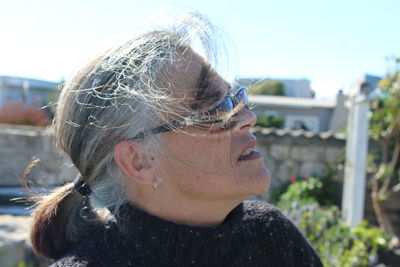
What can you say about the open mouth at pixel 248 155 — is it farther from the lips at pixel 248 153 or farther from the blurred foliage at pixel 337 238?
the blurred foliage at pixel 337 238

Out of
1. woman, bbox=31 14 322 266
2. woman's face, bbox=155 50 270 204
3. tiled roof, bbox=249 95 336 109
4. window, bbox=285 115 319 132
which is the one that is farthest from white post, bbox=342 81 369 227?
window, bbox=285 115 319 132

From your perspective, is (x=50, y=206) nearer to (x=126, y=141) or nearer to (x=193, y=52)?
(x=126, y=141)

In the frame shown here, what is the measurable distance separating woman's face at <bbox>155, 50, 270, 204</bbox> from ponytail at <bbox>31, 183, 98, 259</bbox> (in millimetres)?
272

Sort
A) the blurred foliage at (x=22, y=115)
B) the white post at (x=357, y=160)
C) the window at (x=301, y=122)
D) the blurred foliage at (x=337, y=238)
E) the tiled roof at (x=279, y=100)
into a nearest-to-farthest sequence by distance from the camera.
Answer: the tiled roof at (x=279, y=100) → the blurred foliage at (x=337, y=238) → the white post at (x=357, y=160) → the window at (x=301, y=122) → the blurred foliage at (x=22, y=115)

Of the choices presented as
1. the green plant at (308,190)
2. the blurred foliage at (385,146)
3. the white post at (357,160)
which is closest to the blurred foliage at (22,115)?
the green plant at (308,190)

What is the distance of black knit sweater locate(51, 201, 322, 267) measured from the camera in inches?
46.3

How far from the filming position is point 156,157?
1244mm

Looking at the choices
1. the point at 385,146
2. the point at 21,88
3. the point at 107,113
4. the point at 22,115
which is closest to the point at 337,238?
the point at 385,146

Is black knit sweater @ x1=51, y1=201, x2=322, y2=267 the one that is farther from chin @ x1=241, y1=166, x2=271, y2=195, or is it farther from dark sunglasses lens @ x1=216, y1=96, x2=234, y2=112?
dark sunglasses lens @ x1=216, y1=96, x2=234, y2=112

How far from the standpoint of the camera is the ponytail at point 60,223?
129cm

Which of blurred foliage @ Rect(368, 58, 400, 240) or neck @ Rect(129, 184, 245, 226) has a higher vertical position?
neck @ Rect(129, 184, 245, 226)

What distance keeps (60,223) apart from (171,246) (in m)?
0.34

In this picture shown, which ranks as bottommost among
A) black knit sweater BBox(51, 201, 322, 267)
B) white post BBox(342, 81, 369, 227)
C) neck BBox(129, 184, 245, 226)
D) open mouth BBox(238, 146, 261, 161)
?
white post BBox(342, 81, 369, 227)

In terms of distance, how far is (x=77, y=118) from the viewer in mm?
1209
